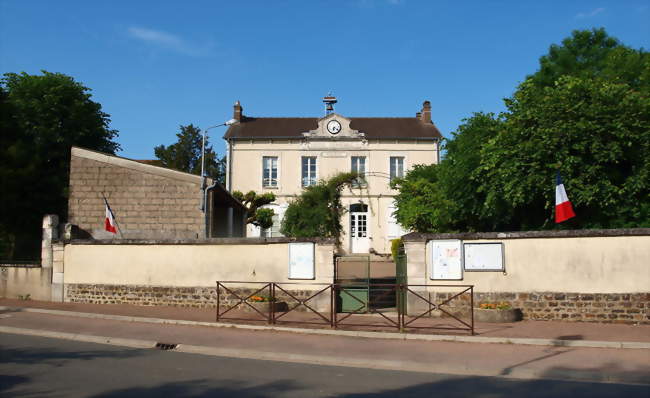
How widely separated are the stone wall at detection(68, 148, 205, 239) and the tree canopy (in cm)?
864

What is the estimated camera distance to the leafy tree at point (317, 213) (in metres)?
20.2

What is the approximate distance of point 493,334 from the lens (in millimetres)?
10359

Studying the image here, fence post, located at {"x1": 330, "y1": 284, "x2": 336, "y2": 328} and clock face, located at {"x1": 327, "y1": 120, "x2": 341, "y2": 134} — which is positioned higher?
clock face, located at {"x1": 327, "y1": 120, "x2": 341, "y2": 134}

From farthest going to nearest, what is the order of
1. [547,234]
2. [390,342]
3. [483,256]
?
[483,256], [547,234], [390,342]

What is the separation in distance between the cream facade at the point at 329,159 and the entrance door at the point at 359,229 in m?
0.06

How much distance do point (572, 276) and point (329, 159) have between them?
21218 mm

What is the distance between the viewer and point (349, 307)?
13305 millimetres

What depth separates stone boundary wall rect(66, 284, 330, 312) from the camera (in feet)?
43.9

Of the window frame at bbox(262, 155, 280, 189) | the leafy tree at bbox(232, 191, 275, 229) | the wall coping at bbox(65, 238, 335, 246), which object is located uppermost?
the window frame at bbox(262, 155, 280, 189)

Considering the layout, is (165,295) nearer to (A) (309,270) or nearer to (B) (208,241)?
(B) (208,241)

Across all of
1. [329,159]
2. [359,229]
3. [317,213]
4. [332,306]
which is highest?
[329,159]

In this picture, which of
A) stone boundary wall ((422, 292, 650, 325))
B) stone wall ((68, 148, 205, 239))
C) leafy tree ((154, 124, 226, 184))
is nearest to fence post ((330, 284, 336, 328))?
stone boundary wall ((422, 292, 650, 325))

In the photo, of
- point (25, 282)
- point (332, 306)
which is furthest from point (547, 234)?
point (25, 282)

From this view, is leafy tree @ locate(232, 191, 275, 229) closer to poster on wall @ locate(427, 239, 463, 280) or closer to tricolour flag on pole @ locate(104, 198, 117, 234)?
tricolour flag on pole @ locate(104, 198, 117, 234)
